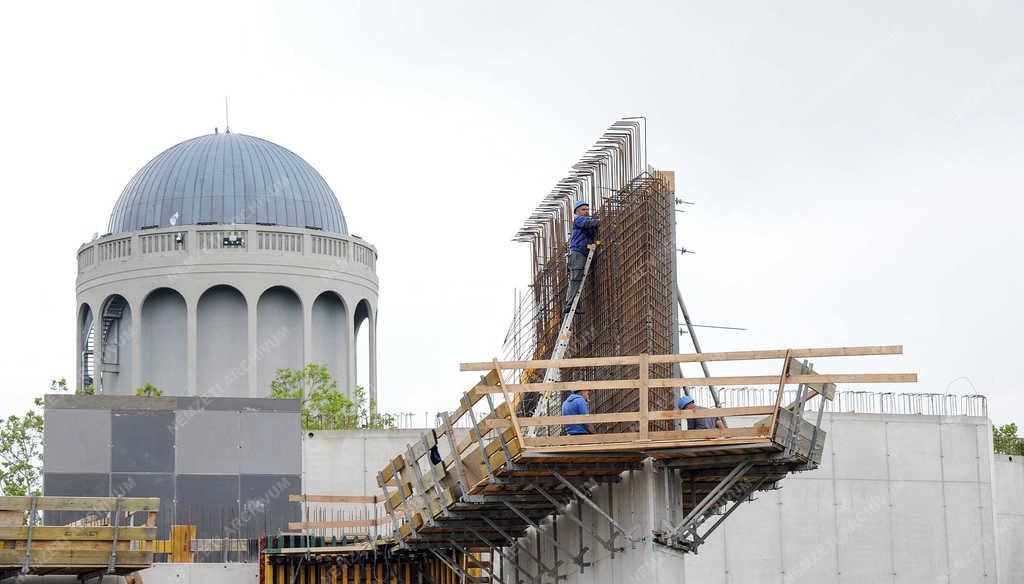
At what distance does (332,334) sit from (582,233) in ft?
134

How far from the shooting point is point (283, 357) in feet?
251

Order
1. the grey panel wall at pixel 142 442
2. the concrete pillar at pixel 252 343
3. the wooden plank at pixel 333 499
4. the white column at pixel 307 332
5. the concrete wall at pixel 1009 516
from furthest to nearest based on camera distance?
1. the white column at pixel 307 332
2. the concrete pillar at pixel 252 343
3. the concrete wall at pixel 1009 516
4. the grey panel wall at pixel 142 442
5. the wooden plank at pixel 333 499

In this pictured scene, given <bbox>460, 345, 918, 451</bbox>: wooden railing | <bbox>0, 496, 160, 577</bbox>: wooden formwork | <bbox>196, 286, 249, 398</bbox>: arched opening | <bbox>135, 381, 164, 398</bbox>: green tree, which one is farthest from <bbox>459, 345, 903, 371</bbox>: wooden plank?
<bbox>196, 286, 249, 398</bbox>: arched opening

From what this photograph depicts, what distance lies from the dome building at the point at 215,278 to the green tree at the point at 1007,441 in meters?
26.4

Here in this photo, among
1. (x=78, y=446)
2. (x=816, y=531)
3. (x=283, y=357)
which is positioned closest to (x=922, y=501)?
(x=816, y=531)

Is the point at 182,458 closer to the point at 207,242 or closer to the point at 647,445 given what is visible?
the point at 647,445

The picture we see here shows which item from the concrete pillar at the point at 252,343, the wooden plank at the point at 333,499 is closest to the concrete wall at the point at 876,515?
the wooden plank at the point at 333,499

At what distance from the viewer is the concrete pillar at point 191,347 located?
74.6 metres

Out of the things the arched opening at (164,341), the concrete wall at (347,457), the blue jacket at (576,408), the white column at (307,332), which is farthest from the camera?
the white column at (307,332)

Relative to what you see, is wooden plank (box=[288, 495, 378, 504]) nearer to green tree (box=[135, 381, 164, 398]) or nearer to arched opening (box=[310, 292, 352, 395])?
green tree (box=[135, 381, 164, 398])

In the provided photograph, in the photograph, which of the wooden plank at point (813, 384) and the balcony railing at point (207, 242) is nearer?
the wooden plank at point (813, 384)

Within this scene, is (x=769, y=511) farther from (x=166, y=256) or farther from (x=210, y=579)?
(x=166, y=256)

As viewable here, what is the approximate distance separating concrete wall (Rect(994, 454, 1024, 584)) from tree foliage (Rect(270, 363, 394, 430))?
859 inches

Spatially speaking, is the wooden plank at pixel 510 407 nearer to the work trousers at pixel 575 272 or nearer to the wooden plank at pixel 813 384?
the wooden plank at pixel 813 384
